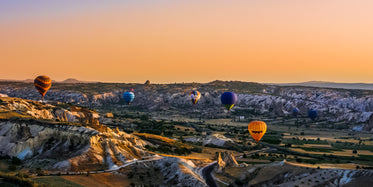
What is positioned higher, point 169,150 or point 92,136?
point 92,136

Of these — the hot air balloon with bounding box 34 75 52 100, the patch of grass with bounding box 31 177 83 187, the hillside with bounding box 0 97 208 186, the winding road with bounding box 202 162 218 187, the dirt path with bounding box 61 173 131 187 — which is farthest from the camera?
the hot air balloon with bounding box 34 75 52 100

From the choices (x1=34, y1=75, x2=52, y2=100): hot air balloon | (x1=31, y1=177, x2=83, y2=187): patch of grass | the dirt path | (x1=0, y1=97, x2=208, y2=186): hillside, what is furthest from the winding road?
(x1=34, y1=75, x2=52, y2=100): hot air balloon

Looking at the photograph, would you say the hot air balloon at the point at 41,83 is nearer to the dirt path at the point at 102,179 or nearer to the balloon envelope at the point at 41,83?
the balloon envelope at the point at 41,83

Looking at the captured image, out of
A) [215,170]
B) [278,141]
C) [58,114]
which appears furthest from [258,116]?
[215,170]

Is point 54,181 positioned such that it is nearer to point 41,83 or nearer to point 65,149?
point 65,149

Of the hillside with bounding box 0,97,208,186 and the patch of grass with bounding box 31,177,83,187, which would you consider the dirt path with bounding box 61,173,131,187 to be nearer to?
the patch of grass with bounding box 31,177,83,187

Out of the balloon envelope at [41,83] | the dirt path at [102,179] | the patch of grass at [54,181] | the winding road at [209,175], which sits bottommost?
the winding road at [209,175]

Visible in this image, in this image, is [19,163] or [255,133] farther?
[255,133]

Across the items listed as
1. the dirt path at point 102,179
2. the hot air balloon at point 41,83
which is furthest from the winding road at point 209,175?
the hot air balloon at point 41,83

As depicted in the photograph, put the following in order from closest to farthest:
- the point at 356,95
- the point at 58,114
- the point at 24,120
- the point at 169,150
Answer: the point at 24,120 < the point at 169,150 < the point at 58,114 < the point at 356,95

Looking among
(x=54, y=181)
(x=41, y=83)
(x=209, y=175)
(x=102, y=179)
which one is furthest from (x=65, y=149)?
(x=41, y=83)

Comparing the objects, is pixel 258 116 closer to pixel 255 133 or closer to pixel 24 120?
pixel 255 133
